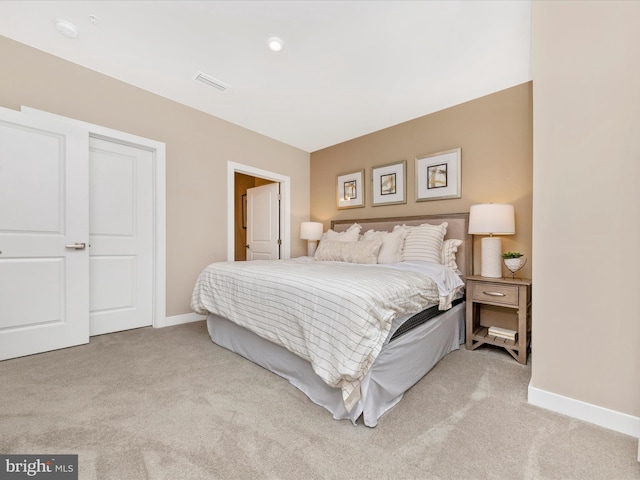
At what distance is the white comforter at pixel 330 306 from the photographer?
140cm

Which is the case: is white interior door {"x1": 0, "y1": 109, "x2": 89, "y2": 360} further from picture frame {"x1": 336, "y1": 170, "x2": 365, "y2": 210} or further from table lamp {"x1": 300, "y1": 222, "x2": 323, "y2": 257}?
picture frame {"x1": 336, "y1": 170, "x2": 365, "y2": 210}

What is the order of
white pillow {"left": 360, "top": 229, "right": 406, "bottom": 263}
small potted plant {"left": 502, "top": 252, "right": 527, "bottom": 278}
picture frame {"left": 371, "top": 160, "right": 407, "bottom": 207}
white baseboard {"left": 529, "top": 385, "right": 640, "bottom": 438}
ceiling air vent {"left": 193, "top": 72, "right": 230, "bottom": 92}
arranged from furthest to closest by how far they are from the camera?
picture frame {"left": 371, "top": 160, "right": 407, "bottom": 207} < white pillow {"left": 360, "top": 229, "right": 406, "bottom": 263} < ceiling air vent {"left": 193, "top": 72, "right": 230, "bottom": 92} < small potted plant {"left": 502, "top": 252, "right": 527, "bottom": 278} < white baseboard {"left": 529, "top": 385, "right": 640, "bottom": 438}

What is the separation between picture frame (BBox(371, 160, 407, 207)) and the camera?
12.0 ft

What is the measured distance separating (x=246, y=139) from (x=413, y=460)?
12.8ft

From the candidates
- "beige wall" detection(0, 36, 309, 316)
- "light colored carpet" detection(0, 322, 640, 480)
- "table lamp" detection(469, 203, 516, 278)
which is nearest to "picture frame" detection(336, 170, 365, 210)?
"beige wall" detection(0, 36, 309, 316)

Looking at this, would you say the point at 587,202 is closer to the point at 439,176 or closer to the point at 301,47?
the point at 439,176

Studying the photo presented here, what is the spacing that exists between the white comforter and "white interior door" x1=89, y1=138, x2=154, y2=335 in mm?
1200

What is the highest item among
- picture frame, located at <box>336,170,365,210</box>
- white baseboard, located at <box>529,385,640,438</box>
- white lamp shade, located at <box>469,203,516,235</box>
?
picture frame, located at <box>336,170,365,210</box>

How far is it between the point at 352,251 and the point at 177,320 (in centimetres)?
221

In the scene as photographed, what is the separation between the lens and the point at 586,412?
149 cm

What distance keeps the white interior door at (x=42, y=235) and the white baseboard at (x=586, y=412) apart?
359cm

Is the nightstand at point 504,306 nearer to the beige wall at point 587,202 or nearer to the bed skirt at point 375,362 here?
the bed skirt at point 375,362

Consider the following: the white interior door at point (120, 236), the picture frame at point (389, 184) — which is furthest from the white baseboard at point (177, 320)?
the picture frame at point (389, 184)

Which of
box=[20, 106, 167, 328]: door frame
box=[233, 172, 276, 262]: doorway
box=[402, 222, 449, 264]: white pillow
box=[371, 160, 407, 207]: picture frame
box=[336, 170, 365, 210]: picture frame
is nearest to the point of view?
box=[402, 222, 449, 264]: white pillow
